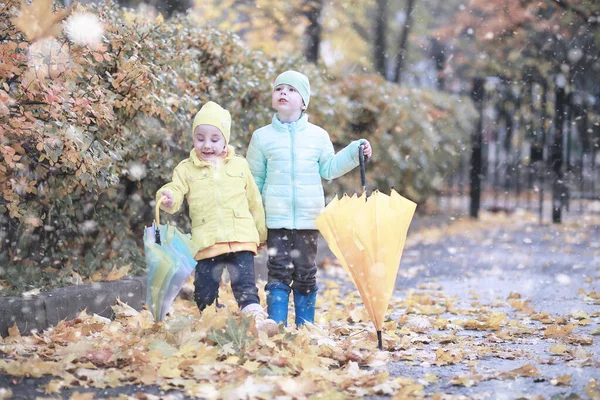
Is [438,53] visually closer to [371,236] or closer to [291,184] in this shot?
[291,184]

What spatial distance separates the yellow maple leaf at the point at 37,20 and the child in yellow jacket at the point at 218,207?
2.80ft

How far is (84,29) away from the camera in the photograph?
4.43m

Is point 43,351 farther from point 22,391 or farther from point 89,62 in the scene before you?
point 89,62

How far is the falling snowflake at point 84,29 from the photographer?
4.33 m

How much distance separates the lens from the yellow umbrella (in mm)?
3982

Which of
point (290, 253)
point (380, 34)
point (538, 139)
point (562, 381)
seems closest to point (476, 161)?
point (538, 139)

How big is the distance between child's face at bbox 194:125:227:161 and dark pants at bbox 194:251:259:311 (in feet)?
1.78

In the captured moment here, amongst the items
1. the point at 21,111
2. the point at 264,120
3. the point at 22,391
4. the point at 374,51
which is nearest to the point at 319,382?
the point at 22,391

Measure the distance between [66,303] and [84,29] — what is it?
1.50 meters

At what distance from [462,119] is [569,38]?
4168mm

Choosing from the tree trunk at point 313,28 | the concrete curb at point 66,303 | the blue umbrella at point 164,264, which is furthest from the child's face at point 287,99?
the tree trunk at point 313,28

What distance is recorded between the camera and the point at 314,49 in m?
16.7

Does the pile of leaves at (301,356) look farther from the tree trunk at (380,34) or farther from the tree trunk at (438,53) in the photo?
the tree trunk at (438,53)

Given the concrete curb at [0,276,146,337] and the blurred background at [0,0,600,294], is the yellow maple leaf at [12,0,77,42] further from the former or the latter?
the concrete curb at [0,276,146,337]
